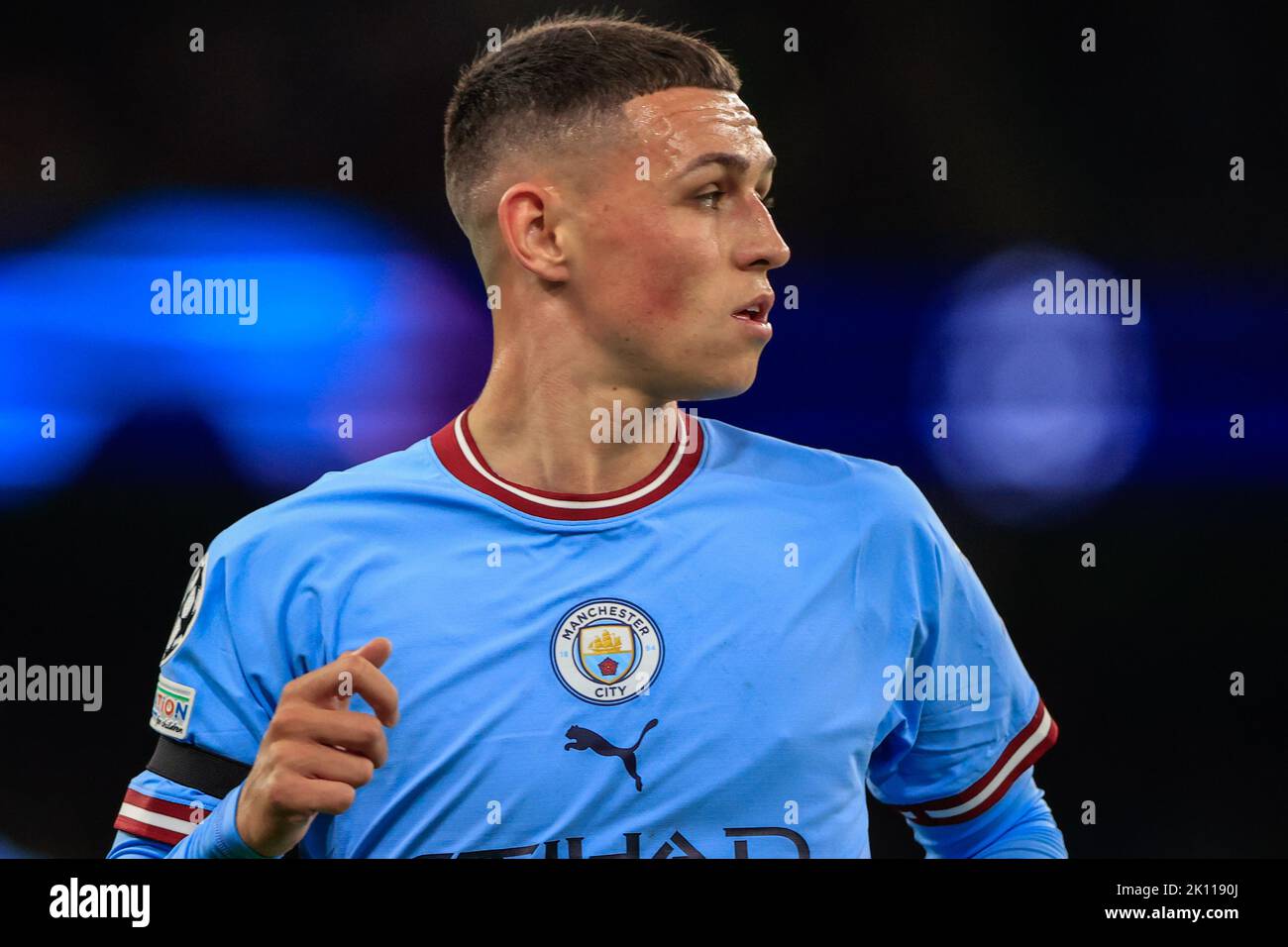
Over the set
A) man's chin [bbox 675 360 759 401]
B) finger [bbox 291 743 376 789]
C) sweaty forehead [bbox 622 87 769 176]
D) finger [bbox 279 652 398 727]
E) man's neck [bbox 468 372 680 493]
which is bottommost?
finger [bbox 291 743 376 789]

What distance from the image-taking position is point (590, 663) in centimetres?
232

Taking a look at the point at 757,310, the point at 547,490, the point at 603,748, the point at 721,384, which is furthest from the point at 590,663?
the point at 757,310

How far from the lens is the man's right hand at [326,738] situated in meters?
2.12

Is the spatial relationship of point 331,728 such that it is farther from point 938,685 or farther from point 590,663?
point 938,685

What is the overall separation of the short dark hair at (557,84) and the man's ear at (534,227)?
2.3 inches

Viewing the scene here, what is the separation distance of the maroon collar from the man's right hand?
0.36 m

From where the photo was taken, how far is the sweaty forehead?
7.64 feet

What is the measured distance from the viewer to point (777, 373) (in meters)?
2.53

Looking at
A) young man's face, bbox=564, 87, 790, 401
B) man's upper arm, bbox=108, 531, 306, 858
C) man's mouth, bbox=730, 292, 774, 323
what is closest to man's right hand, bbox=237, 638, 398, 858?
A: man's upper arm, bbox=108, 531, 306, 858

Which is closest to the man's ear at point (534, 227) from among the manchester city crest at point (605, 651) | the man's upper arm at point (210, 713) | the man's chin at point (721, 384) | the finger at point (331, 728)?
the man's chin at point (721, 384)

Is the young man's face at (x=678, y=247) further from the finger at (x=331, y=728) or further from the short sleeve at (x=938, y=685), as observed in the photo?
the finger at (x=331, y=728)

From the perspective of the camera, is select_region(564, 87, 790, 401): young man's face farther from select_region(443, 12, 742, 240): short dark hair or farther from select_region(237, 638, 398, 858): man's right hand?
select_region(237, 638, 398, 858): man's right hand

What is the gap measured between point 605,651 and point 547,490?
0.29m
